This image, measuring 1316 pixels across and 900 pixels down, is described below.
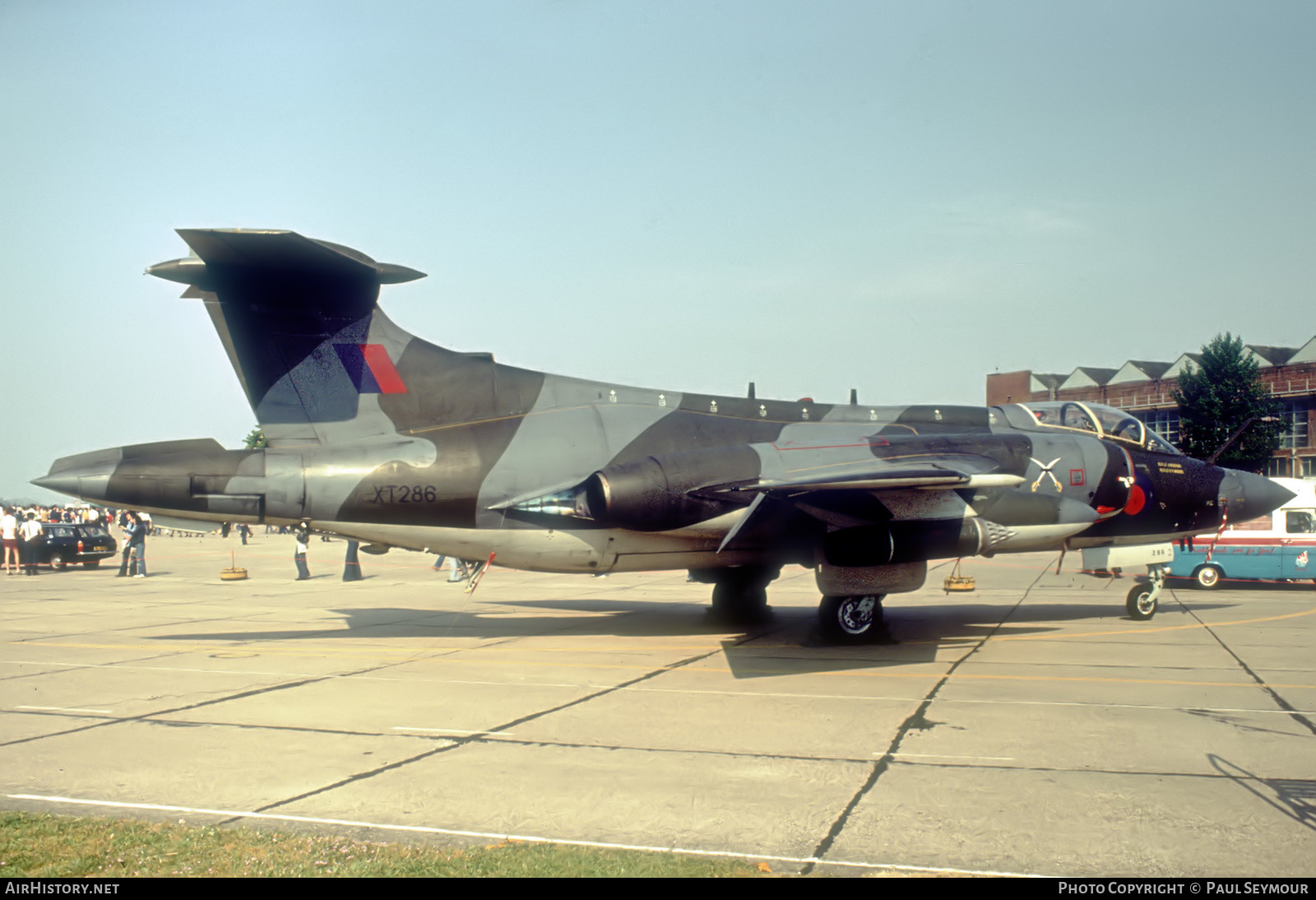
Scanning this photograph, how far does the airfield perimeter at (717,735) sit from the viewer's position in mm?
5891

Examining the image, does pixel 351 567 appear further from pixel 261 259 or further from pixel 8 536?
pixel 261 259

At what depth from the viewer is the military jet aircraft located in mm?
12406

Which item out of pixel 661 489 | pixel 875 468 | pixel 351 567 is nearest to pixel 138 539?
pixel 351 567

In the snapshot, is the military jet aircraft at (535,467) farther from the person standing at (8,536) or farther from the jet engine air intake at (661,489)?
the person standing at (8,536)

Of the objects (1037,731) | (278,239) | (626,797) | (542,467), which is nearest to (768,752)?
(626,797)

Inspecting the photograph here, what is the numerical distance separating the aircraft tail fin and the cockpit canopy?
9.96 m

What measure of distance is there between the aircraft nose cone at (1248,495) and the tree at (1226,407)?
136 feet

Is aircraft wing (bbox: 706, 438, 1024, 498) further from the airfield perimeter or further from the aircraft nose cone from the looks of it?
the aircraft nose cone

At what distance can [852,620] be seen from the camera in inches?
543

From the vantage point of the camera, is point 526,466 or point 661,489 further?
point 526,466

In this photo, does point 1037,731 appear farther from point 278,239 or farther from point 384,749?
point 278,239

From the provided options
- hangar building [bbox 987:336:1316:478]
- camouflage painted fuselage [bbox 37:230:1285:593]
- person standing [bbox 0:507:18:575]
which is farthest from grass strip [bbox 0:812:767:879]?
hangar building [bbox 987:336:1316:478]

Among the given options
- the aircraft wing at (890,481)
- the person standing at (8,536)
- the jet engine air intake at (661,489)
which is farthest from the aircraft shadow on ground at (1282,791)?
the person standing at (8,536)

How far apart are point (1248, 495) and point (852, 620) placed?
770 cm
